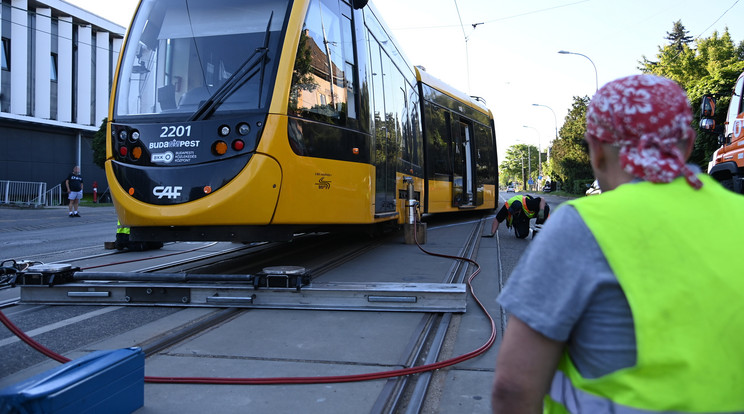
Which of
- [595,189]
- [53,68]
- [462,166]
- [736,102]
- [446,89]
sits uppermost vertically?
[53,68]

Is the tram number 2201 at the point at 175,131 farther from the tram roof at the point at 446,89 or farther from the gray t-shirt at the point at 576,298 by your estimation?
the tram roof at the point at 446,89

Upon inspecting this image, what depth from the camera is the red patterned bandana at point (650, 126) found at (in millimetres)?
1155

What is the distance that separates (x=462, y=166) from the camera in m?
14.1

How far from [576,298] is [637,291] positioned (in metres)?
0.11

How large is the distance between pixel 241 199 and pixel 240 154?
0.43 metres

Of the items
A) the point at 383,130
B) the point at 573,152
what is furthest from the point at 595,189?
the point at 573,152

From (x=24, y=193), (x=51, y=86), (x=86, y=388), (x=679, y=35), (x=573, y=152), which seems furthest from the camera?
(x=679, y=35)

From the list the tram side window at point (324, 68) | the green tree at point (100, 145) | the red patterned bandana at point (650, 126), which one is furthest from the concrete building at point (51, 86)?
the red patterned bandana at point (650, 126)

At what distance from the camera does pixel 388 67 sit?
861 cm

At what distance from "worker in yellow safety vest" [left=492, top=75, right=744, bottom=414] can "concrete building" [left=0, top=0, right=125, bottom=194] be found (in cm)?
3081

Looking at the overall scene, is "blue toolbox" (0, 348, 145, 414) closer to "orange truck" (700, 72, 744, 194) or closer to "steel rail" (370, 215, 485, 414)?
"steel rail" (370, 215, 485, 414)

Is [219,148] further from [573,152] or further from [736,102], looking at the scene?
[573,152]

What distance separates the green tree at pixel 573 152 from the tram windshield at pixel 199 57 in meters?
38.9

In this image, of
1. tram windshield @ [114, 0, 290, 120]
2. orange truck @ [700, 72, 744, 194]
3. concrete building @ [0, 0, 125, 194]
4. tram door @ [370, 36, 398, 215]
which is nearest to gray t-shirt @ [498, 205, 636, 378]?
tram windshield @ [114, 0, 290, 120]
